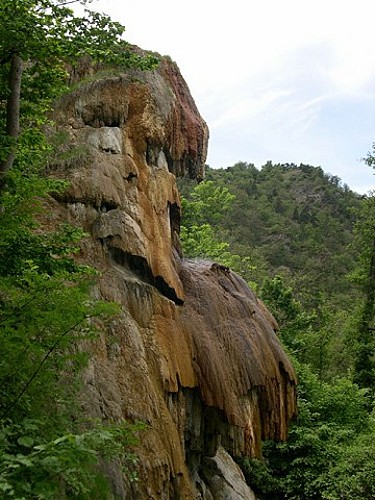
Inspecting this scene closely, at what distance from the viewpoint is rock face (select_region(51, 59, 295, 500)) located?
7.43 m

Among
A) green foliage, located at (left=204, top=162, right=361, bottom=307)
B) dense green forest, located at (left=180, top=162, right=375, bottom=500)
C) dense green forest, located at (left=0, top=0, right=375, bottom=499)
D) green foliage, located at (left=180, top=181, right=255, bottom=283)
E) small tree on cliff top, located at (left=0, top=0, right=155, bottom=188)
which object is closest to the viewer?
dense green forest, located at (left=0, top=0, right=375, bottom=499)

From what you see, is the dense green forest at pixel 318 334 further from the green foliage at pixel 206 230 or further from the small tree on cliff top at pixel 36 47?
the small tree on cliff top at pixel 36 47

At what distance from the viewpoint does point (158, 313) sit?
8625 millimetres

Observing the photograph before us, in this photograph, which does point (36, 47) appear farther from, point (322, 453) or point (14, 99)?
point (322, 453)

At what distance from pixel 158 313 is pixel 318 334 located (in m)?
16.8

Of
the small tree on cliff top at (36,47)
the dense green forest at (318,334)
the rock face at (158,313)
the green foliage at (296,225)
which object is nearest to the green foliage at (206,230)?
the dense green forest at (318,334)

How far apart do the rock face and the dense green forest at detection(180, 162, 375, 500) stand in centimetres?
417

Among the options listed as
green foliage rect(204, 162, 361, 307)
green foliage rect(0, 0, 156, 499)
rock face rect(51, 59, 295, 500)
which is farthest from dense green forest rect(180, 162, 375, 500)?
green foliage rect(0, 0, 156, 499)

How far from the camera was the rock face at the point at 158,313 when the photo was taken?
24.4ft

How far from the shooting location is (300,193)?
A: 64.2m

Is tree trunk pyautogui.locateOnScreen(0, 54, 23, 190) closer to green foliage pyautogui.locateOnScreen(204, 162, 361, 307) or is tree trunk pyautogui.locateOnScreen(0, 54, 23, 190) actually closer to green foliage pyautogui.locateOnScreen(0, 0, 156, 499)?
green foliage pyautogui.locateOnScreen(0, 0, 156, 499)

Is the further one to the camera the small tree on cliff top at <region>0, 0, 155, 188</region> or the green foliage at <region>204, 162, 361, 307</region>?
the green foliage at <region>204, 162, 361, 307</region>

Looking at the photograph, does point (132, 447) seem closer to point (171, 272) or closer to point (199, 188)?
point (171, 272)

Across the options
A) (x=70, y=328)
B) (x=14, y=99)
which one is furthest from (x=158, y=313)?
(x=70, y=328)
